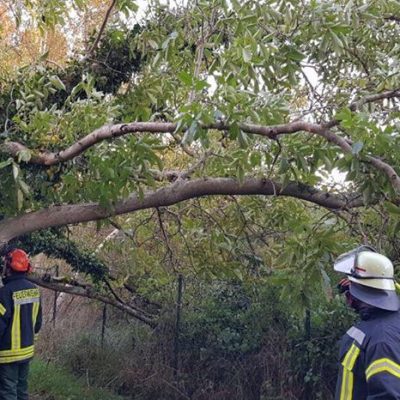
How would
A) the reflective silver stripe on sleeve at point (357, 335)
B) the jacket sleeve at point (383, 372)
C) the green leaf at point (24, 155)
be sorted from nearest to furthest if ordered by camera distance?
the jacket sleeve at point (383, 372), the reflective silver stripe on sleeve at point (357, 335), the green leaf at point (24, 155)

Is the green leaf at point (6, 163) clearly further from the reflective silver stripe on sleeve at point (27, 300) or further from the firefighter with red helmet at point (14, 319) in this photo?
the reflective silver stripe on sleeve at point (27, 300)

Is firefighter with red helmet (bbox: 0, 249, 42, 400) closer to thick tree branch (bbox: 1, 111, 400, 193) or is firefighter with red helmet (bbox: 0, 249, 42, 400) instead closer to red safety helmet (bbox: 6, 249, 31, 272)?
red safety helmet (bbox: 6, 249, 31, 272)

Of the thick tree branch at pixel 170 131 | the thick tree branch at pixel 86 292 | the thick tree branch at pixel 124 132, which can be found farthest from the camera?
the thick tree branch at pixel 86 292

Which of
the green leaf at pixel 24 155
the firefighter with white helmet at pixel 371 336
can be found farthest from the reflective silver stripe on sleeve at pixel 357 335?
the green leaf at pixel 24 155

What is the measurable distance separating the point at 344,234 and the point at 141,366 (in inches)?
209

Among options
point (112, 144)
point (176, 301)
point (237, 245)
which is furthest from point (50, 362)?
point (112, 144)

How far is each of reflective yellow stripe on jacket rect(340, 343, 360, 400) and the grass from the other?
6.24m

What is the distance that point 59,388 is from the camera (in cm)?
941

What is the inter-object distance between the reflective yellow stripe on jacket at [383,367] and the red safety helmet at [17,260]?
4687mm

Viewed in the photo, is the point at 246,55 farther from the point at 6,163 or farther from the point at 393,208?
the point at 6,163

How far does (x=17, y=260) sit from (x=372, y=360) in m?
4.74

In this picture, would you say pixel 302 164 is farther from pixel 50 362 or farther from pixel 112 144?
pixel 50 362

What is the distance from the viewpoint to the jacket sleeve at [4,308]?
7.16 m

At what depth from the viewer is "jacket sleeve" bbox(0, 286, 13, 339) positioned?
7.16 metres
